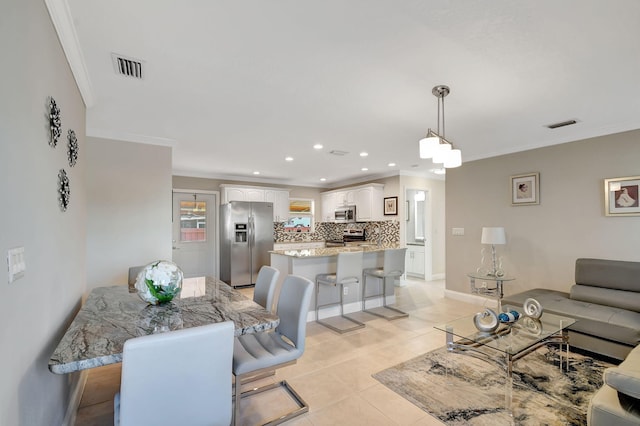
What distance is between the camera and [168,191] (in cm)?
370

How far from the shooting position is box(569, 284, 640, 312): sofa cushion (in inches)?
111

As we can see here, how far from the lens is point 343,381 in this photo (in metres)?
2.44

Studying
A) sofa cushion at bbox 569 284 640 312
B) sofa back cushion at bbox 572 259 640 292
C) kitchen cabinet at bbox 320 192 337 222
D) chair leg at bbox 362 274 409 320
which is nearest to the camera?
sofa cushion at bbox 569 284 640 312

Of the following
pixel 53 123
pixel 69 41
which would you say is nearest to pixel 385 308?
pixel 53 123

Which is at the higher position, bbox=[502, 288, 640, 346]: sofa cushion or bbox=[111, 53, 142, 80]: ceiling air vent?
bbox=[111, 53, 142, 80]: ceiling air vent

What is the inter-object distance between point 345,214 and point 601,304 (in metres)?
4.74

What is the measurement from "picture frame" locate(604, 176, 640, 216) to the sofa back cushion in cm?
57

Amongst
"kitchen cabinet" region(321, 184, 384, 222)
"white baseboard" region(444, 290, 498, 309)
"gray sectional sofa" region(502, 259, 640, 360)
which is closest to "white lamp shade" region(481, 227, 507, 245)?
"gray sectional sofa" region(502, 259, 640, 360)

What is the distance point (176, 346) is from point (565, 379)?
3.07 m

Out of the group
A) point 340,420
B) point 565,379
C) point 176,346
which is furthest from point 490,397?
point 176,346

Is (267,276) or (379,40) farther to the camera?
(267,276)

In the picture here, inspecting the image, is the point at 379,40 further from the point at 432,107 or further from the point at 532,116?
the point at 532,116

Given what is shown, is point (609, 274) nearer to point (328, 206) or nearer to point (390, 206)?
point (390, 206)

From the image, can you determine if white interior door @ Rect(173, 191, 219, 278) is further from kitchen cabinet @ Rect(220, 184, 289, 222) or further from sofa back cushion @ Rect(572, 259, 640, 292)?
sofa back cushion @ Rect(572, 259, 640, 292)
